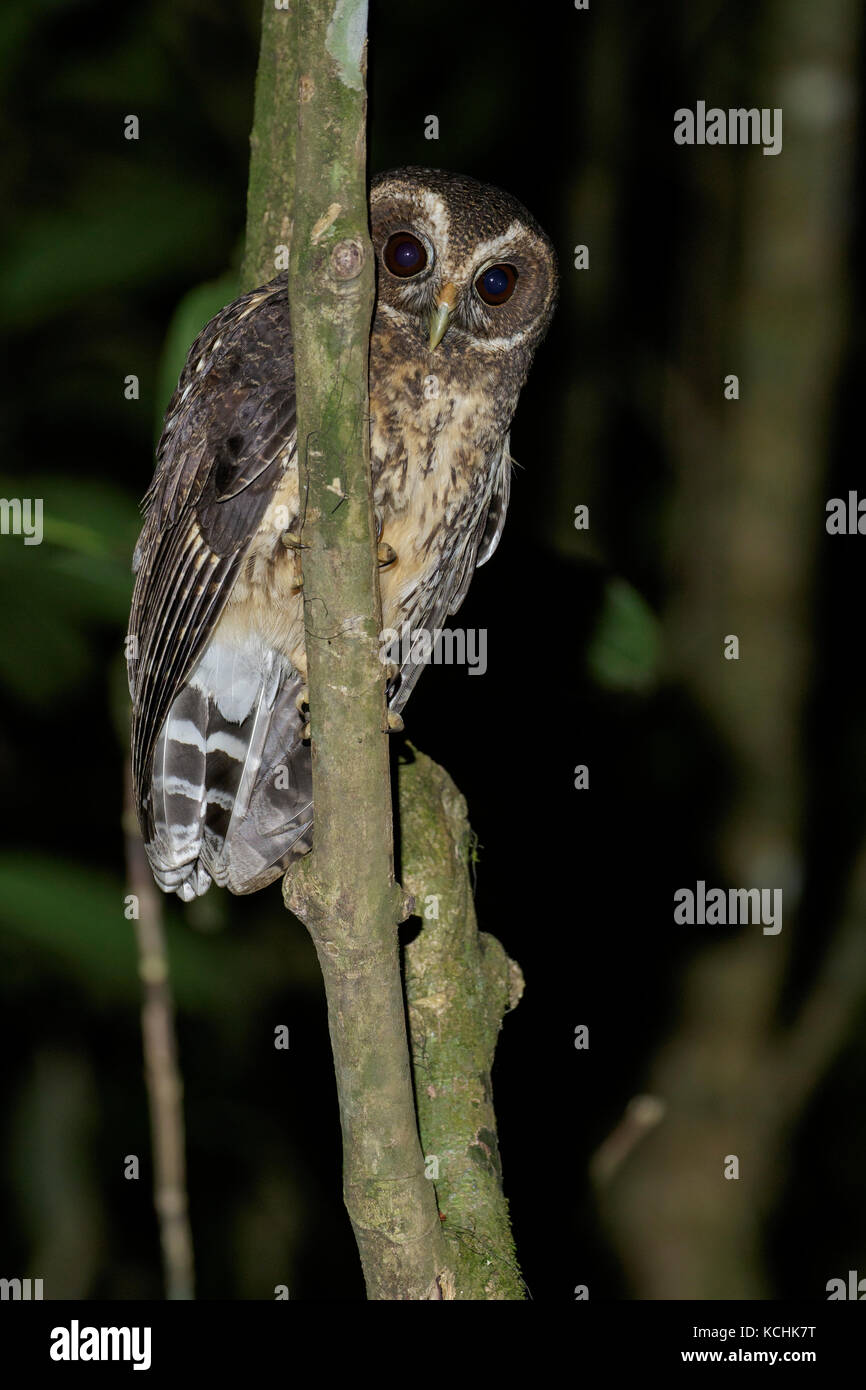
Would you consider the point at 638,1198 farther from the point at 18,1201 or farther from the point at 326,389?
the point at 326,389

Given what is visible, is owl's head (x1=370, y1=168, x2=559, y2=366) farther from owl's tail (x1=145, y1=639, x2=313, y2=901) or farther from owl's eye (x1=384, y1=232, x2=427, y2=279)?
owl's tail (x1=145, y1=639, x2=313, y2=901)

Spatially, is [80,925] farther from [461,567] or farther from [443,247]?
[443,247]

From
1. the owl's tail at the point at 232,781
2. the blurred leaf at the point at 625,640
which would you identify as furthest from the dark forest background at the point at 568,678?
the owl's tail at the point at 232,781

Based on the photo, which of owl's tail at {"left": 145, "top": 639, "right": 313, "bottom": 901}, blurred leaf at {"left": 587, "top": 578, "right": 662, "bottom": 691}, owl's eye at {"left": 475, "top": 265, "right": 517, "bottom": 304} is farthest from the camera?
owl's tail at {"left": 145, "top": 639, "right": 313, "bottom": 901}

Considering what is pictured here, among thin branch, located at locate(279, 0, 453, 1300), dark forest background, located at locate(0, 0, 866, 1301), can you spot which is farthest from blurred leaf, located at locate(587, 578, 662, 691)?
thin branch, located at locate(279, 0, 453, 1300)

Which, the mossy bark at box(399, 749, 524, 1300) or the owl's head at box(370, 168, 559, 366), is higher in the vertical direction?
the owl's head at box(370, 168, 559, 366)
